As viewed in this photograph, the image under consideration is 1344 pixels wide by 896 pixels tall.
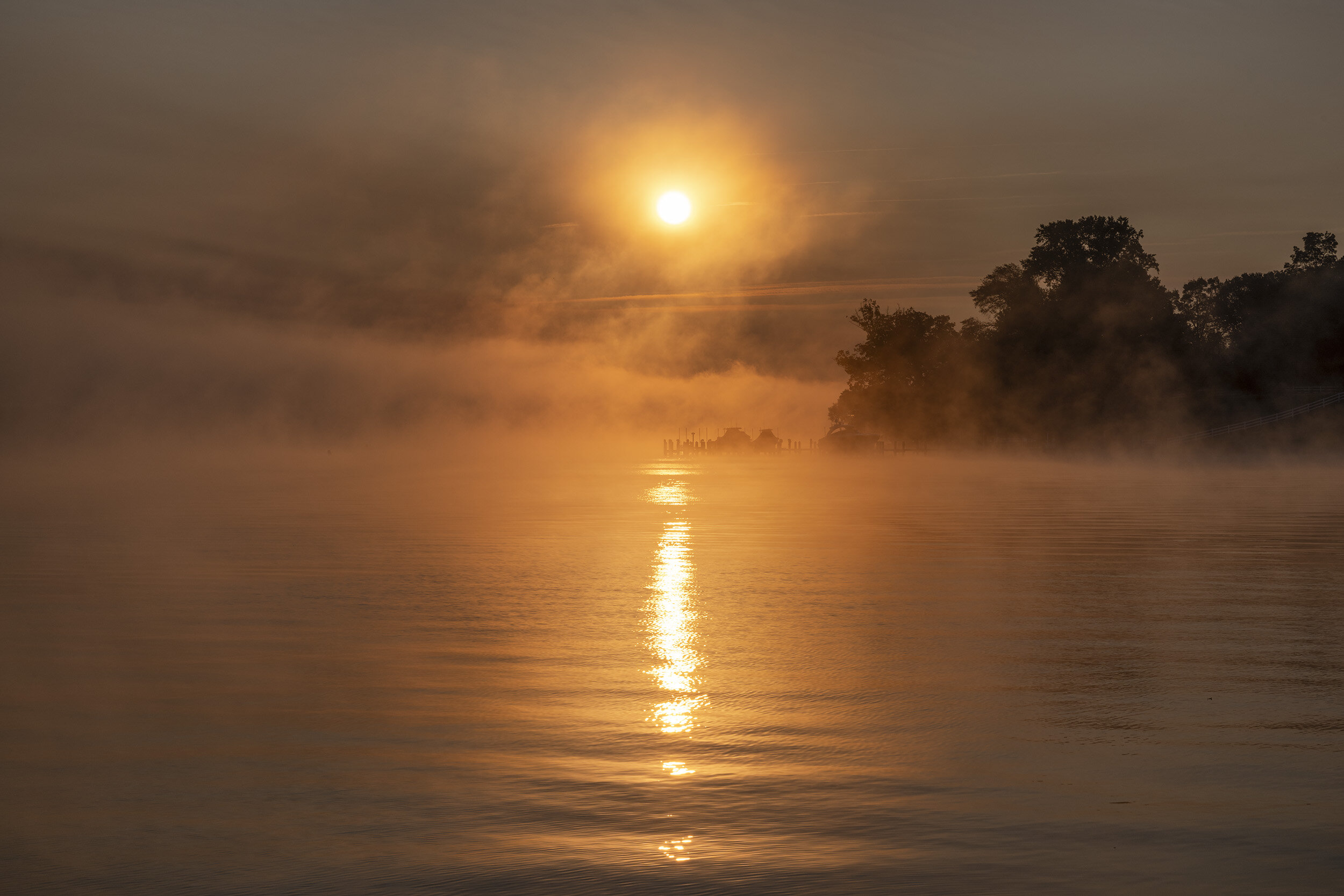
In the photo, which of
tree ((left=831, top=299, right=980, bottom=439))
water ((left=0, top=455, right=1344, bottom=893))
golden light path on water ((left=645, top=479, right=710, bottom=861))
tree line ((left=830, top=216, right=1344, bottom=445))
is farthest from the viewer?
tree ((left=831, top=299, right=980, bottom=439))

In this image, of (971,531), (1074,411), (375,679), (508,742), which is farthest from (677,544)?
(1074,411)

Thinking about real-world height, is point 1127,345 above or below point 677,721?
above

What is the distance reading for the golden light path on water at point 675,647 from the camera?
7.16 meters

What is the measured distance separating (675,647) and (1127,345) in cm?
8012

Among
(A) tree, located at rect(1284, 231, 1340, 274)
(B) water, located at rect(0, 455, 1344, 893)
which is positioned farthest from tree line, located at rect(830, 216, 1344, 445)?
(B) water, located at rect(0, 455, 1344, 893)

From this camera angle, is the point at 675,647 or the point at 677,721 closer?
the point at 677,721

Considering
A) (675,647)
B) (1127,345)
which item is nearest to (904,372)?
(1127,345)

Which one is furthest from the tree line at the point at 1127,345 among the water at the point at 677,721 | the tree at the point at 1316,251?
the water at the point at 677,721

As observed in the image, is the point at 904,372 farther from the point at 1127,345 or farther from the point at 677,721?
the point at 677,721

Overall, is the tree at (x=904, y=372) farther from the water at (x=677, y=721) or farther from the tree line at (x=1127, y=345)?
the water at (x=677, y=721)

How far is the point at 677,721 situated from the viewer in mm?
7434

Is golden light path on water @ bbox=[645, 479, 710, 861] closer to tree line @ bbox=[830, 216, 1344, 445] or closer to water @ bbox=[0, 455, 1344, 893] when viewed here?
water @ bbox=[0, 455, 1344, 893]

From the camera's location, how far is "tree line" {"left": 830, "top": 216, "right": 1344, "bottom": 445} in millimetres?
82812

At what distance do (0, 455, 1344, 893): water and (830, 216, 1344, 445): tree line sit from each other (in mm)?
69623
